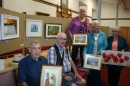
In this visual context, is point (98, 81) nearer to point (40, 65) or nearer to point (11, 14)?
point (40, 65)

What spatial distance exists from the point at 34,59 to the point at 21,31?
3.00ft

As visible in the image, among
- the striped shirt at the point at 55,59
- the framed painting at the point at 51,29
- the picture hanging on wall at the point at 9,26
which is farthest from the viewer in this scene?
the framed painting at the point at 51,29

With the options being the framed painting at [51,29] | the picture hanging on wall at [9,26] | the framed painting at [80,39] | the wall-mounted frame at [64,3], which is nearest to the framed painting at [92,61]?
the framed painting at [80,39]

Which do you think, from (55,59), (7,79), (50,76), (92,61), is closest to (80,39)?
(92,61)

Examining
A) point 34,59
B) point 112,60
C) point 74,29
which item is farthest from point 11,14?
point 112,60

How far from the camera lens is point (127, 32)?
12.8 metres

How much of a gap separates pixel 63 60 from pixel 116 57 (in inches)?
41.3

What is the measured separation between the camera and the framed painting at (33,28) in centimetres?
285

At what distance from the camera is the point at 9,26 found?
2.23 meters

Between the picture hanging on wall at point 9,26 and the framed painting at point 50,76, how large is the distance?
0.76m

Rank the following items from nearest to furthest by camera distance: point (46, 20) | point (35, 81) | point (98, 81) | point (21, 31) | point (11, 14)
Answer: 1. point (35, 81)
2. point (11, 14)
3. point (21, 31)
4. point (98, 81)
5. point (46, 20)

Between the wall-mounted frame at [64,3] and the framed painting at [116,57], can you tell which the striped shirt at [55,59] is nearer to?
the framed painting at [116,57]

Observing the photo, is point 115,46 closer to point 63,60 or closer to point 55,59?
point 63,60

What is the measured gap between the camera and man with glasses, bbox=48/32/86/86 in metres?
2.26
